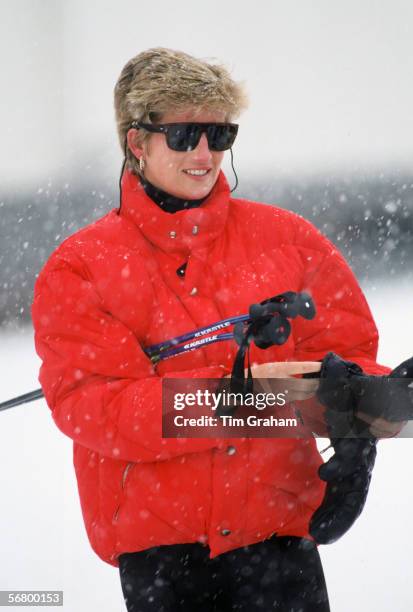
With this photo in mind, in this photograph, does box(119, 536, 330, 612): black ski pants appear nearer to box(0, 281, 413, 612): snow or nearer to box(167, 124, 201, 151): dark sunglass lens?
box(167, 124, 201, 151): dark sunglass lens

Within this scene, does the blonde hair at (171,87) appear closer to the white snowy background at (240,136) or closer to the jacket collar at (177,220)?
the jacket collar at (177,220)

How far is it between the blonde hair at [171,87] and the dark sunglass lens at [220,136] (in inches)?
1.0

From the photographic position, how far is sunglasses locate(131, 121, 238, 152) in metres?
1.19

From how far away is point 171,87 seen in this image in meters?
1.17

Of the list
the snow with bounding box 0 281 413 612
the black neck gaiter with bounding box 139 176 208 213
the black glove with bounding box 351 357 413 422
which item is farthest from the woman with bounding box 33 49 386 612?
the snow with bounding box 0 281 413 612

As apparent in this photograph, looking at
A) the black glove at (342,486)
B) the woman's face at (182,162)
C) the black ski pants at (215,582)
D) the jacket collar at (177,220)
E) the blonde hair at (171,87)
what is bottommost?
the black ski pants at (215,582)

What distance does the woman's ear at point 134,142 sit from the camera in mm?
1230

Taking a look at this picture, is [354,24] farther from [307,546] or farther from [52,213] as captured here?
[307,546]

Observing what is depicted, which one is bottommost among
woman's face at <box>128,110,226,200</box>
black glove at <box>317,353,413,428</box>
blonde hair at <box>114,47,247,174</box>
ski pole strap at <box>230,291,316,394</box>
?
black glove at <box>317,353,413,428</box>

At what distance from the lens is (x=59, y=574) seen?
6.83ft

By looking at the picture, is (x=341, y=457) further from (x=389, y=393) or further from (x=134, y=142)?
(x=134, y=142)

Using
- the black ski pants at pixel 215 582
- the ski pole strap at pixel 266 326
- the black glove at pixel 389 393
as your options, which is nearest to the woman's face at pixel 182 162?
the ski pole strap at pixel 266 326

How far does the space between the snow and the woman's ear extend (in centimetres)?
112

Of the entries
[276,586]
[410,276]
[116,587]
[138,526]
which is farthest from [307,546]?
[410,276]
